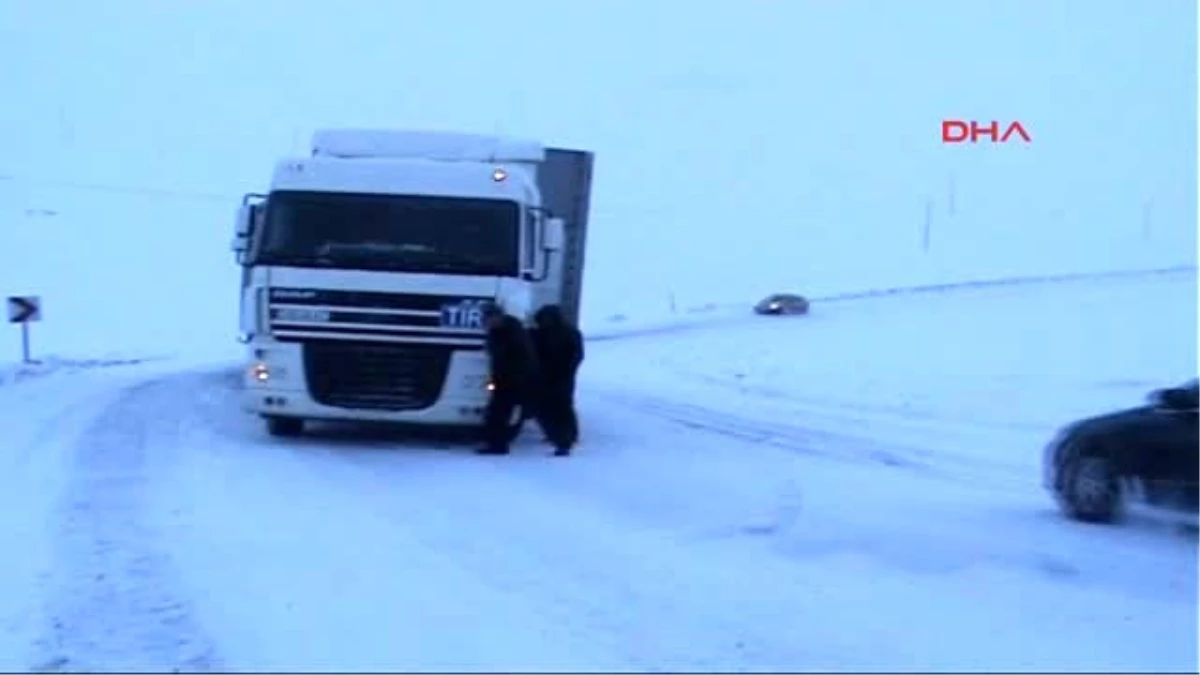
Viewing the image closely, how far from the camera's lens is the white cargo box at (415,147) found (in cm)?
1744

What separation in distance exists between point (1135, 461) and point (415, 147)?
8.76 meters

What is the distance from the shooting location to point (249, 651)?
7.51 m

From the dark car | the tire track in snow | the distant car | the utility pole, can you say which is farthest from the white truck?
the utility pole

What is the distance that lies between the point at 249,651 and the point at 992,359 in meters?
27.4

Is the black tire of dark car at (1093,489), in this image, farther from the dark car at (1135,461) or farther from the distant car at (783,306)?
the distant car at (783,306)

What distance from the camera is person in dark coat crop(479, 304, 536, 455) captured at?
1552cm

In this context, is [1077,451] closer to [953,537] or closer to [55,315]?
[953,537]

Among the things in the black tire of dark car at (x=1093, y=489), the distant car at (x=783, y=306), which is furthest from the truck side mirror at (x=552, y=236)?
the distant car at (x=783, y=306)

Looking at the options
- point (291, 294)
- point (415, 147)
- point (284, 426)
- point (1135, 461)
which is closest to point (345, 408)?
point (291, 294)

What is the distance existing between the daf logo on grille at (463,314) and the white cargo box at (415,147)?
2.06 metres

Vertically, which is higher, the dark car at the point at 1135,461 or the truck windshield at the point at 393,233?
the truck windshield at the point at 393,233

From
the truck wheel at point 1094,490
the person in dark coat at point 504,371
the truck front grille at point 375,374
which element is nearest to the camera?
the truck wheel at point 1094,490

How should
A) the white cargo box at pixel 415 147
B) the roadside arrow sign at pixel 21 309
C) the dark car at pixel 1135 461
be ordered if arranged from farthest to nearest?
the roadside arrow sign at pixel 21 309, the white cargo box at pixel 415 147, the dark car at pixel 1135 461

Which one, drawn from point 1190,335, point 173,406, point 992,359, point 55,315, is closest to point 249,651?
point 173,406
